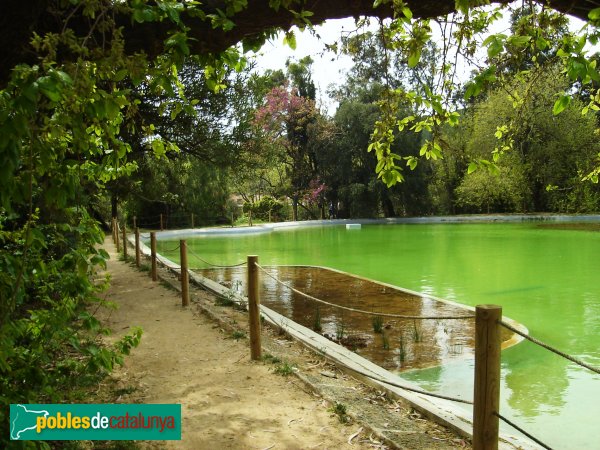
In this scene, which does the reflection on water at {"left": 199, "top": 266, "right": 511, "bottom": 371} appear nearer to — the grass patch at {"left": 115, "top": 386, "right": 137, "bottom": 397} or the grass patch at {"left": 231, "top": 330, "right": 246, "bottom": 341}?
the grass patch at {"left": 231, "top": 330, "right": 246, "bottom": 341}

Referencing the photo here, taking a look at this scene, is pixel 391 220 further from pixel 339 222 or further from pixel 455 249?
pixel 455 249

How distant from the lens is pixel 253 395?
4.18 meters

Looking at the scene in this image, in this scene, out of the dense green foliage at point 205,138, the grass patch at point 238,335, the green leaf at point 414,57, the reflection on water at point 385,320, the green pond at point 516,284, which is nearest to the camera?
the dense green foliage at point 205,138

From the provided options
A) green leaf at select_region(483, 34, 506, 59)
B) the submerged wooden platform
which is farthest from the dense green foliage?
the submerged wooden platform

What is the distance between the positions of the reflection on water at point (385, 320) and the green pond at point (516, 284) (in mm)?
445

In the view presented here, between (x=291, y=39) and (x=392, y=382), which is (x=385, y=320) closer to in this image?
(x=392, y=382)

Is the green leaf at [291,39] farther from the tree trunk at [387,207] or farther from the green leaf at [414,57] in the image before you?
the tree trunk at [387,207]

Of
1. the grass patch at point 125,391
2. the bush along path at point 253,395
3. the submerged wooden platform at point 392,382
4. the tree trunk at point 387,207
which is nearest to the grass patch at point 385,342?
the submerged wooden platform at point 392,382

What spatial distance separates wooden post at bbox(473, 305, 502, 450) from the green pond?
1757mm

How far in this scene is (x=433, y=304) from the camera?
333 inches

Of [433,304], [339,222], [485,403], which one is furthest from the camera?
[339,222]

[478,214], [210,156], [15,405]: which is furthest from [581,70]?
[478,214]

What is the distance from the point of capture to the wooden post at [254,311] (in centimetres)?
502

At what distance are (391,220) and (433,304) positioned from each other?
85.7 feet
